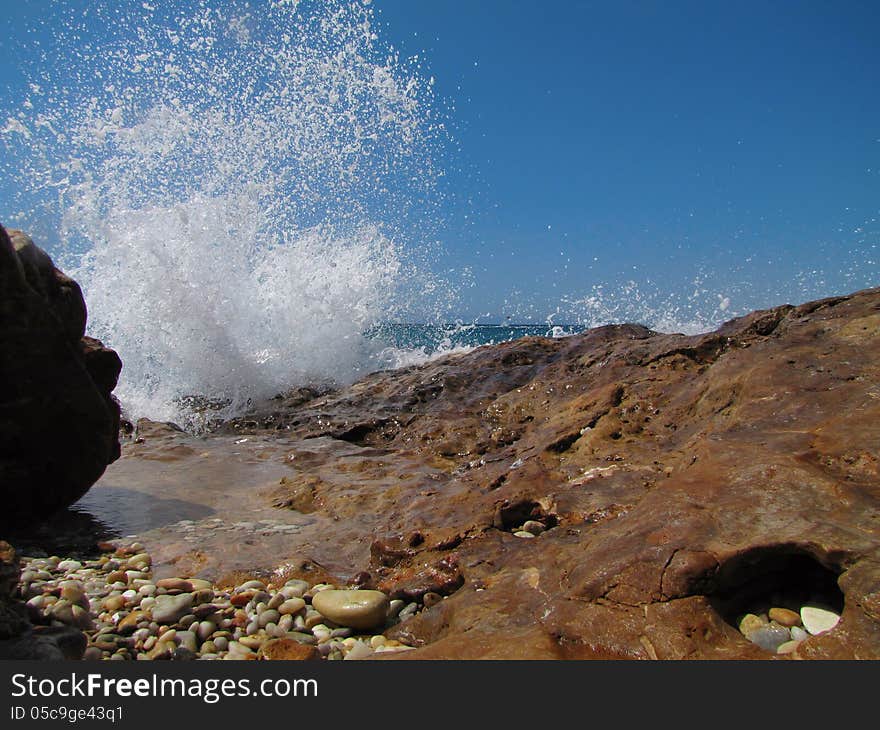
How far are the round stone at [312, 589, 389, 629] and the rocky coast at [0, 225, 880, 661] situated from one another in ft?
0.04

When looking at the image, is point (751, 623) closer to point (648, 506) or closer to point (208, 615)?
point (648, 506)

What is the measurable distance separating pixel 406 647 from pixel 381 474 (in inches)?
120

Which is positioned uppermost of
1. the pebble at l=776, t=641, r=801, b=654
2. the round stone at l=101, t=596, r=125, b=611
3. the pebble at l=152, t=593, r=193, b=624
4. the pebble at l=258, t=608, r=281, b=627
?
the round stone at l=101, t=596, r=125, b=611

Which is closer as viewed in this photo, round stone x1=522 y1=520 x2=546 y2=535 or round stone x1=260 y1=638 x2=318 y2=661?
round stone x1=260 y1=638 x2=318 y2=661

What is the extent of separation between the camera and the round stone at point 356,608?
2.71 metres

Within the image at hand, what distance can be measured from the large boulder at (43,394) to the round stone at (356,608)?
8.03ft

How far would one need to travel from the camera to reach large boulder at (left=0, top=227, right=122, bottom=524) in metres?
3.62

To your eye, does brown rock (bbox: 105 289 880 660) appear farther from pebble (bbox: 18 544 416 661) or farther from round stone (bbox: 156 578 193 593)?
round stone (bbox: 156 578 193 593)

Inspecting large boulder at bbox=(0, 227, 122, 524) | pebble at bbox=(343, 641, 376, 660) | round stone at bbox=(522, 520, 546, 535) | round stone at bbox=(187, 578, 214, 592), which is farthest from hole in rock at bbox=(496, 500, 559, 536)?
large boulder at bbox=(0, 227, 122, 524)

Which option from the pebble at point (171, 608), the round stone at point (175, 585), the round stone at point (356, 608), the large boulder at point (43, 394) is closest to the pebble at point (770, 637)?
the round stone at point (356, 608)

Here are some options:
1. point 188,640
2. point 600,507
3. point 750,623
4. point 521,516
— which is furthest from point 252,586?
point 750,623

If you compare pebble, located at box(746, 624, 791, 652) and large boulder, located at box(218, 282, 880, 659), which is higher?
large boulder, located at box(218, 282, 880, 659)

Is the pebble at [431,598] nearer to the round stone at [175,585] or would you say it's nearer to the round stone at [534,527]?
the round stone at [534,527]

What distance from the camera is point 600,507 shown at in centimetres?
320
